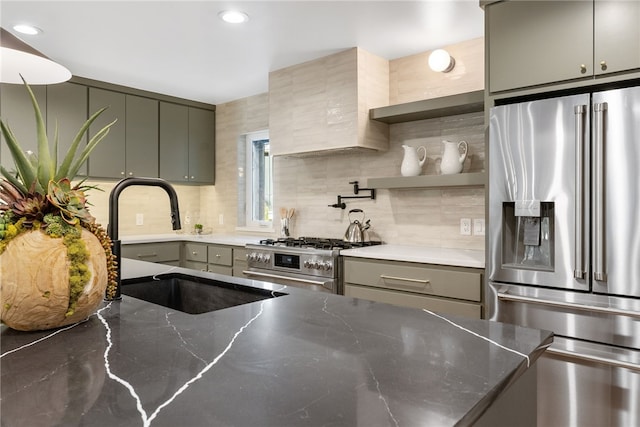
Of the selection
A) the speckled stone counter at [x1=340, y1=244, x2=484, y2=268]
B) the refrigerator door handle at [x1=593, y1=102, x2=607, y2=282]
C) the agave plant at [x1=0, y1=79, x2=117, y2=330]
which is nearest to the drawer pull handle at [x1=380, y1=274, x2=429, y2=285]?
the speckled stone counter at [x1=340, y1=244, x2=484, y2=268]

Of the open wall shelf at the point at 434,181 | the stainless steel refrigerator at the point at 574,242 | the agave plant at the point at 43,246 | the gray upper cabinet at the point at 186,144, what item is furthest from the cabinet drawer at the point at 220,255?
the agave plant at the point at 43,246

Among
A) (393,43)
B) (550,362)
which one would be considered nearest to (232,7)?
(393,43)

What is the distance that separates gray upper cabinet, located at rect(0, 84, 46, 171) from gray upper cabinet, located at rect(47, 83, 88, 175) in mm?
59

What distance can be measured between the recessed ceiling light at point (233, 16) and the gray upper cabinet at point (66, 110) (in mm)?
1779

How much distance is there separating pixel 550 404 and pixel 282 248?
1964mm

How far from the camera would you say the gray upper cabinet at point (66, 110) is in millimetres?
3607

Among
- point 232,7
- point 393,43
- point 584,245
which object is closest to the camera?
point 584,245

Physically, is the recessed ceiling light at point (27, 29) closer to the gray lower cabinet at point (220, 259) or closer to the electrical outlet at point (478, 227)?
the gray lower cabinet at point (220, 259)

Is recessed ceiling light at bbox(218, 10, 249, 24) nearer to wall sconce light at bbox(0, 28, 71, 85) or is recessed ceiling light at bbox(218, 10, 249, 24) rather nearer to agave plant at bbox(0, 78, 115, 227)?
wall sconce light at bbox(0, 28, 71, 85)

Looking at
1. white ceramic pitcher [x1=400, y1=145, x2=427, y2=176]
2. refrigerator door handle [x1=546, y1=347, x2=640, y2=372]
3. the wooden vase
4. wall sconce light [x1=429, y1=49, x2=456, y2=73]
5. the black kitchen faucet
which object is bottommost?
refrigerator door handle [x1=546, y1=347, x2=640, y2=372]

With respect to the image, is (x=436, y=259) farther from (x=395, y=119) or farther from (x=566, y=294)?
(x=395, y=119)

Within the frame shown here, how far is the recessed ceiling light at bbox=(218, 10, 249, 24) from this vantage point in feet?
8.48

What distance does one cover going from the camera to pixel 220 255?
13.1 feet

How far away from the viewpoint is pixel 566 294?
204 cm
